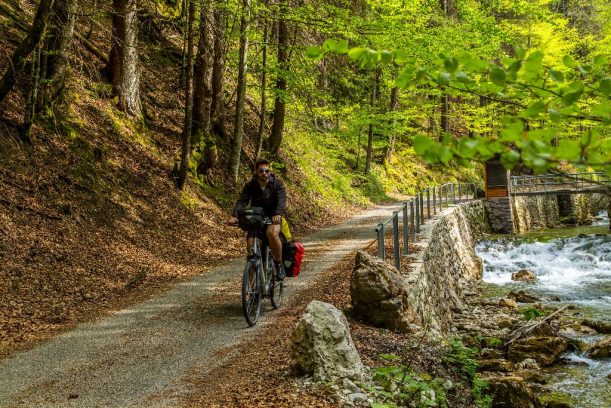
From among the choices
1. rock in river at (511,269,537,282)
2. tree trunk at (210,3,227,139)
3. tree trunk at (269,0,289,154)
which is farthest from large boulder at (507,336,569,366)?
tree trunk at (210,3,227,139)

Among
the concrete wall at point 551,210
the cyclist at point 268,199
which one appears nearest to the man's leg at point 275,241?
the cyclist at point 268,199

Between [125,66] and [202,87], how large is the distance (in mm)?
2153

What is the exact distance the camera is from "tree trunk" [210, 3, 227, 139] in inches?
572

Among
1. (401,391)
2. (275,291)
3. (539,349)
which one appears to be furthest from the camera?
(539,349)

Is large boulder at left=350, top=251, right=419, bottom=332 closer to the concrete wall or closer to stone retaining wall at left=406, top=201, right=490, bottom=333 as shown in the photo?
stone retaining wall at left=406, top=201, right=490, bottom=333

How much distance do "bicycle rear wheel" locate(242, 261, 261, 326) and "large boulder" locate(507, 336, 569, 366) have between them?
4838 millimetres

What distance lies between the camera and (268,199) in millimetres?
6824

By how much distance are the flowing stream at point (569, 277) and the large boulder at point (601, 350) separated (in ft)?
0.52

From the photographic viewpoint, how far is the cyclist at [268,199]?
670 cm

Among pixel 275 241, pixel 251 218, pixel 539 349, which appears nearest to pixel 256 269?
pixel 275 241

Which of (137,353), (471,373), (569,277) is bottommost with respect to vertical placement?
(569,277)

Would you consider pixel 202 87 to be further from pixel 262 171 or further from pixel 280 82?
pixel 262 171

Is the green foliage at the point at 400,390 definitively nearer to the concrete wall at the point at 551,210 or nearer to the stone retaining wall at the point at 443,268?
the stone retaining wall at the point at 443,268

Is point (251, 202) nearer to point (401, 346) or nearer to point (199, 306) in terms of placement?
point (199, 306)
